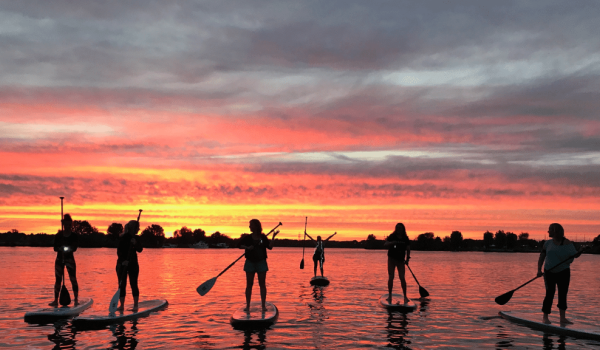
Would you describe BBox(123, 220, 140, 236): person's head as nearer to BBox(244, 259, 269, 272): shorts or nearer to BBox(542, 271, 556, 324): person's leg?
BBox(244, 259, 269, 272): shorts

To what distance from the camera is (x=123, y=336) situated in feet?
42.1

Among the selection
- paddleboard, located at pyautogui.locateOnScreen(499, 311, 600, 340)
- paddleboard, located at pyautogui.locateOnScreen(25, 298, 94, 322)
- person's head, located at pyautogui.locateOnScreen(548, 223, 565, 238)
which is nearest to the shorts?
paddleboard, located at pyautogui.locateOnScreen(25, 298, 94, 322)

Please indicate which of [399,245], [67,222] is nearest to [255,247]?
[399,245]

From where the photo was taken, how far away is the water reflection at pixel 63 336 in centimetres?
1173

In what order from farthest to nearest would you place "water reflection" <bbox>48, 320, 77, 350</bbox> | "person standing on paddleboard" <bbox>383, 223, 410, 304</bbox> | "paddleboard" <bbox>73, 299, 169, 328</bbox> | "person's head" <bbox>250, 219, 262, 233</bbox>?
1. "person standing on paddleboard" <bbox>383, 223, 410, 304</bbox>
2. "person's head" <bbox>250, 219, 262, 233</bbox>
3. "paddleboard" <bbox>73, 299, 169, 328</bbox>
4. "water reflection" <bbox>48, 320, 77, 350</bbox>

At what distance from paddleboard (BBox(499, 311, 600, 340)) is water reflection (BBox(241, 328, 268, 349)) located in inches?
307

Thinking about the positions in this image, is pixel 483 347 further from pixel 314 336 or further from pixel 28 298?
pixel 28 298

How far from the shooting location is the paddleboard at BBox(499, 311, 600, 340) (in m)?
13.1

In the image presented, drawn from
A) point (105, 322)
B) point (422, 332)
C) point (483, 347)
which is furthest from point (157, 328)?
point (483, 347)

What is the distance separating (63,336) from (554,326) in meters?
13.1

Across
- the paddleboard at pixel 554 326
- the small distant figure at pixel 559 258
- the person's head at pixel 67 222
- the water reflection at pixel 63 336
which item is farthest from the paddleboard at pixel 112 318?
the small distant figure at pixel 559 258

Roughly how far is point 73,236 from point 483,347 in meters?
12.6

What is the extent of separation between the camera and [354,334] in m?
13.5

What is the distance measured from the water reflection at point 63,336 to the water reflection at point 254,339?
397 centimetres
